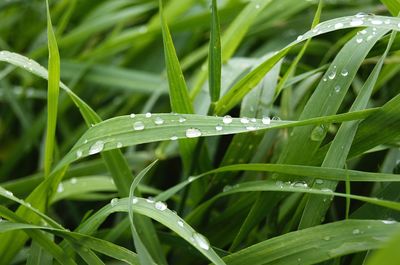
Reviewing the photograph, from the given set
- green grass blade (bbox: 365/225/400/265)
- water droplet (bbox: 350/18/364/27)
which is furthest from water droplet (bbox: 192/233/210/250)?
water droplet (bbox: 350/18/364/27)

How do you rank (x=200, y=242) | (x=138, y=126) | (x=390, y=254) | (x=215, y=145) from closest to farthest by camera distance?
1. (x=390, y=254)
2. (x=200, y=242)
3. (x=138, y=126)
4. (x=215, y=145)

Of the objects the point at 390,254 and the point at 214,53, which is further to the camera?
the point at 214,53

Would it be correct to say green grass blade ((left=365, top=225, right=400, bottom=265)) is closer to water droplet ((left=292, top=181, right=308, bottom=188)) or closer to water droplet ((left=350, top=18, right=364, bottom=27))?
water droplet ((left=292, top=181, right=308, bottom=188))

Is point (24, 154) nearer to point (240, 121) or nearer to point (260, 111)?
point (260, 111)

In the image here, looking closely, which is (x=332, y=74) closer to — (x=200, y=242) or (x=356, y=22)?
(x=356, y=22)

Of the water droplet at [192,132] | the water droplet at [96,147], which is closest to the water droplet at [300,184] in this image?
the water droplet at [192,132]

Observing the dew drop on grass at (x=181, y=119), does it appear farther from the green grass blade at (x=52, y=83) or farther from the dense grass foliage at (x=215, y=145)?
the green grass blade at (x=52, y=83)

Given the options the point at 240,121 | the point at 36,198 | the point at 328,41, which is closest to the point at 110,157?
the point at 36,198

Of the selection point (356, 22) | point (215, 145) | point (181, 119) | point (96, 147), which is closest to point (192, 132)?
point (181, 119)
